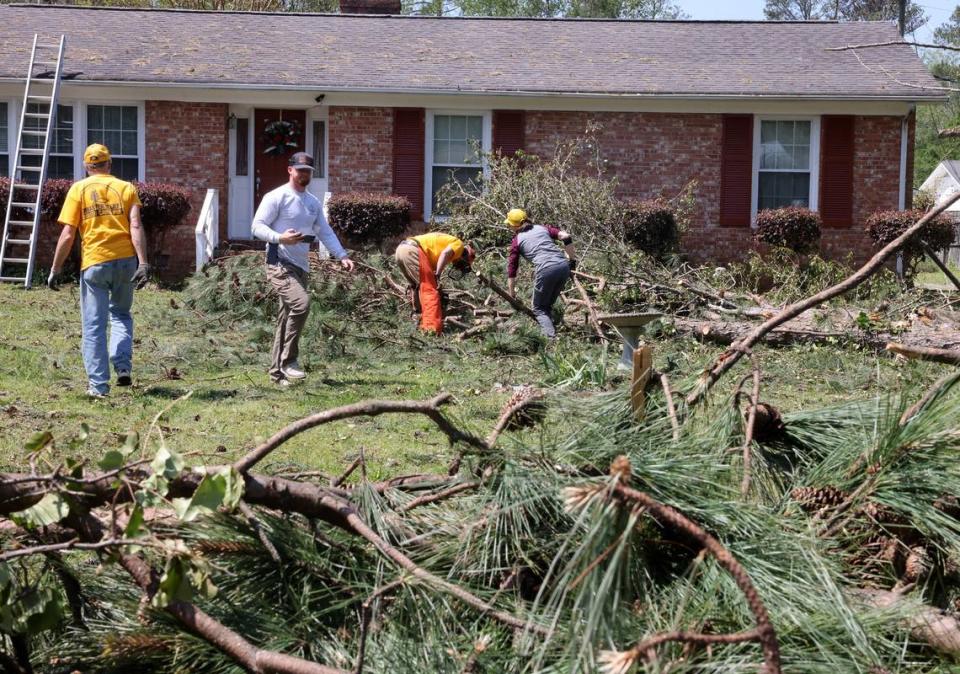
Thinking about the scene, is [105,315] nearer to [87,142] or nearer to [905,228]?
[87,142]

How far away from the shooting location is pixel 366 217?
59.0 feet

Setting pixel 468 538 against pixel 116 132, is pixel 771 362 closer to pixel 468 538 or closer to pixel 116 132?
pixel 468 538

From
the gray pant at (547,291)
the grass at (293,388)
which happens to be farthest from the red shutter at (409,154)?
the gray pant at (547,291)

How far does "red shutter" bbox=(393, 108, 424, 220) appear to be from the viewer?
19188mm

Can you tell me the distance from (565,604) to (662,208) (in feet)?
51.1

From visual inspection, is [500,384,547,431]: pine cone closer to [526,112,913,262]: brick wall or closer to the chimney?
[526,112,913,262]: brick wall

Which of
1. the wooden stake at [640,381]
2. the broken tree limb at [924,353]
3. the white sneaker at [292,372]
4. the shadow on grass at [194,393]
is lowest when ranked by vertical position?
the shadow on grass at [194,393]

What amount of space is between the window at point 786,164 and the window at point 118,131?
10.3m

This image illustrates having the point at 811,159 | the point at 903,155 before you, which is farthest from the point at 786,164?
the point at 903,155

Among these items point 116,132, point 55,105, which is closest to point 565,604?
Answer: point 55,105

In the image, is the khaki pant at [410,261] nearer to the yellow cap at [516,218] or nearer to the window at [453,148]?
the yellow cap at [516,218]

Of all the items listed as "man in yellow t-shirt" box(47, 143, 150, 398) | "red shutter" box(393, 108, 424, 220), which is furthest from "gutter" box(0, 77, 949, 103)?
"man in yellow t-shirt" box(47, 143, 150, 398)

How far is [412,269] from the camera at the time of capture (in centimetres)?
1243

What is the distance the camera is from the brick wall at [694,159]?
19203 mm
